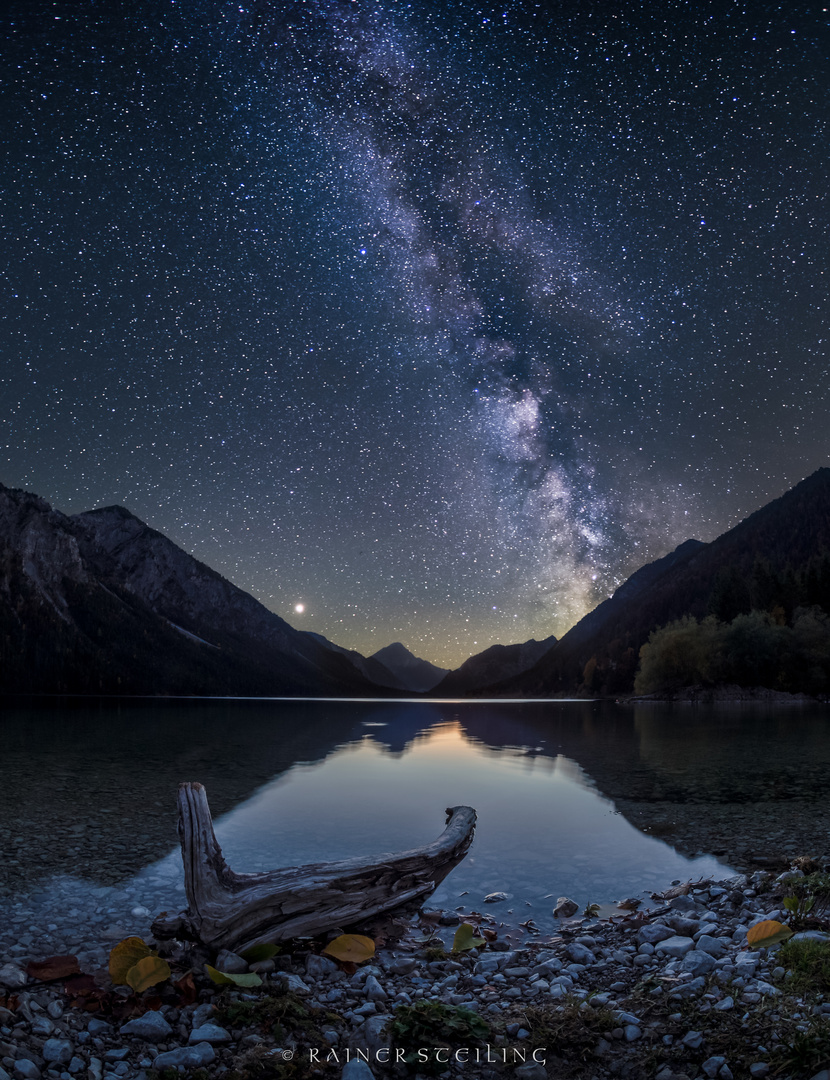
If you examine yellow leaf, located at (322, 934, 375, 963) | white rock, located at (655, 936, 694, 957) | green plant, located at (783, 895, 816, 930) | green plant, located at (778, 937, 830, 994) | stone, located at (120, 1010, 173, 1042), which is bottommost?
yellow leaf, located at (322, 934, 375, 963)

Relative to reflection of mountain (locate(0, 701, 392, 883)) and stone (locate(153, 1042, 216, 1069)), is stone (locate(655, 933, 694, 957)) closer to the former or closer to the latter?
stone (locate(153, 1042, 216, 1069))

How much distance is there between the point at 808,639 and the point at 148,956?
116 metres

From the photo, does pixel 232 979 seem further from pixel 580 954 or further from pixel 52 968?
pixel 580 954

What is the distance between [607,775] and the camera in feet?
82.8

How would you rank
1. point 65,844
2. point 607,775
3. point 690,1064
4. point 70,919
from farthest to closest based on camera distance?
1. point 607,775
2. point 65,844
3. point 70,919
4. point 690,1064

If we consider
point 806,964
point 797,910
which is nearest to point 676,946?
point 806,964

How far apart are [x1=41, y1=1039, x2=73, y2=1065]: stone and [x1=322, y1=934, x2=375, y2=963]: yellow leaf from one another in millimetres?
2975

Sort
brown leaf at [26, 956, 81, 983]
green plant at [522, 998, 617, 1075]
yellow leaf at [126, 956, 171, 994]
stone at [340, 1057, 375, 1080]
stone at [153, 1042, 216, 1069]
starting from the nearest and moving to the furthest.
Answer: stone at [340, 1057, 375, 1080] < stone at [153, 1042, 216, 1069] < green plant at [522, 998, 617, 1075] < yellow leaf at [126, 956, 171, 994] < brown leaf at [26, 956, 81, 983]

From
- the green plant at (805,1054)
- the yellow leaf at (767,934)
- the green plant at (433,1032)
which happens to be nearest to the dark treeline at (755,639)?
the yellow leaf at (767,934)

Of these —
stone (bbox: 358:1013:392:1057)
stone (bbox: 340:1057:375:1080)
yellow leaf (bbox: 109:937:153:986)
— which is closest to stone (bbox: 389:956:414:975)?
stone (bbox: 358:1013:392:1057)

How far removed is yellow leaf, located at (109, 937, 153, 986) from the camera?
648 cm

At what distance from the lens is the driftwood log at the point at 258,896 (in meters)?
7.36

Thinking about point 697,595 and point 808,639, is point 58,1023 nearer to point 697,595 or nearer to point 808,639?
point 808,639

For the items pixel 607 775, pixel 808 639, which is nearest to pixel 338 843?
pixel 607 775
